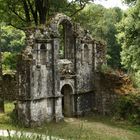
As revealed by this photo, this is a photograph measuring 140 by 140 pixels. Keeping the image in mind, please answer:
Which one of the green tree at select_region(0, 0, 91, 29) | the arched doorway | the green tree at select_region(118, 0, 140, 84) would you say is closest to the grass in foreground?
the arched doorway

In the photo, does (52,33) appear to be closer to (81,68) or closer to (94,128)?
(81,68)

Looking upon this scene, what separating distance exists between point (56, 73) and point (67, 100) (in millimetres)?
3166

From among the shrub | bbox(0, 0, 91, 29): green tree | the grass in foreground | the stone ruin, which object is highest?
bbox(0, 0, 91, 29): green tree

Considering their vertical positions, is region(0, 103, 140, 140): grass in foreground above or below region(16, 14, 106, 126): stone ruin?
below

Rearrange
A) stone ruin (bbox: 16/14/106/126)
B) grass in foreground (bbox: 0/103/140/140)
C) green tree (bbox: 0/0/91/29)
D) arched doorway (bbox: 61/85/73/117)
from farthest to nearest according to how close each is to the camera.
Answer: green tree (bbox: 0/0/91/29)
arched doorway (bbox: 61/85/73/117)
stone ruin (bbox: 16/14/106/126)
grass in foreground (bbox: 0/103/140/140)

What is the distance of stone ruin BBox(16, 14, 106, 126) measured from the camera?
76.0ft

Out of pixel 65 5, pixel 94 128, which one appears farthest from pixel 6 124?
pixel 65 5

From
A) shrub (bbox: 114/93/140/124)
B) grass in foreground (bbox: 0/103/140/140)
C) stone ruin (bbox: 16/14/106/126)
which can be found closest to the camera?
grass in foreground (bbox: 0/103/140/140)

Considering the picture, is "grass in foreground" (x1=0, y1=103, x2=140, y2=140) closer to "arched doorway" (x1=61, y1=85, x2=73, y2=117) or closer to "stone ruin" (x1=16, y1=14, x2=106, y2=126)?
"stone ruin" (x1=16, y1=14, x2=106, y2=126)

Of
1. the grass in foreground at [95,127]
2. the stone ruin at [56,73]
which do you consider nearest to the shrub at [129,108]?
the grass in foreground at [95,127]

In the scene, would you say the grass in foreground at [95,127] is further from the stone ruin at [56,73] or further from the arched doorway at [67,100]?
the arched doorway at [67,100]

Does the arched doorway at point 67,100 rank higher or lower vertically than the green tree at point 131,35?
lower

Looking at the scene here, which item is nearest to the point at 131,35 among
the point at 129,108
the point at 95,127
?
the point at 129,108

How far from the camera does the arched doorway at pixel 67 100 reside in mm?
27197
